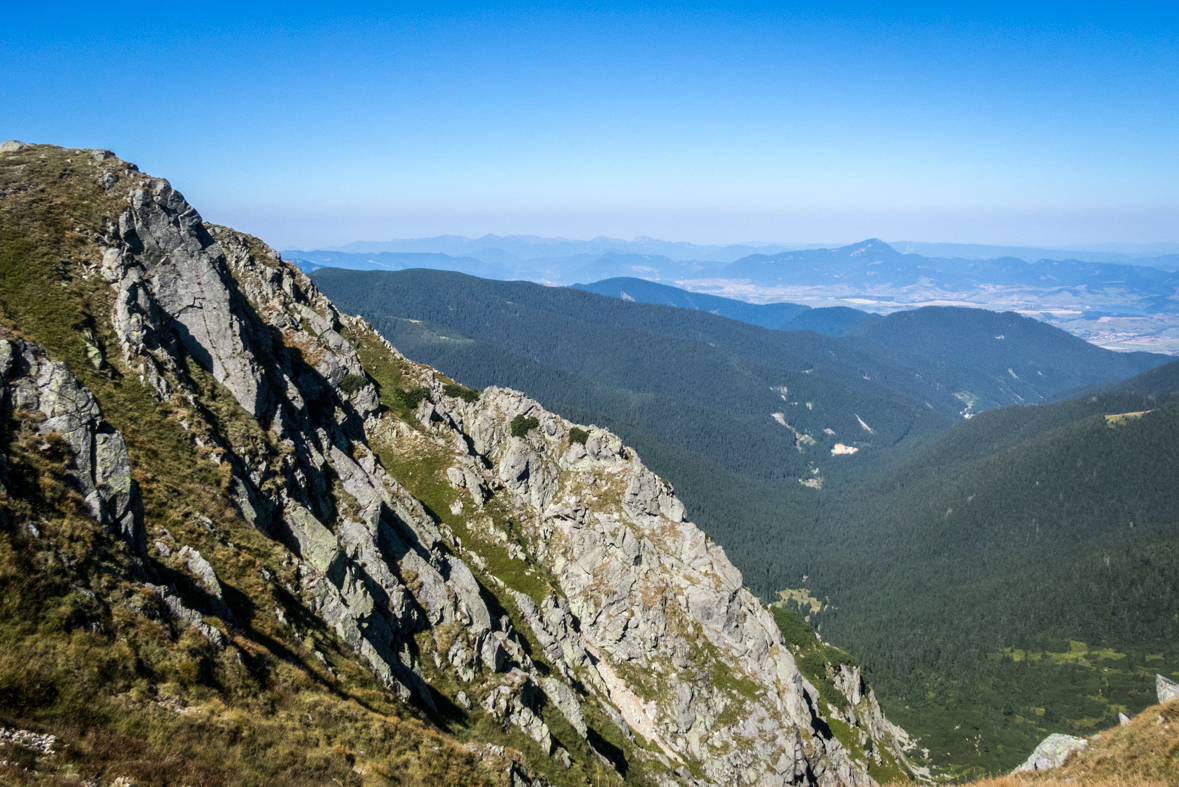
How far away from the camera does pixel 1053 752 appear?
125 ft

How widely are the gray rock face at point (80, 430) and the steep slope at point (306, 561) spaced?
0.13 m

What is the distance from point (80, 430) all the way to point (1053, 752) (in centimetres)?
6025

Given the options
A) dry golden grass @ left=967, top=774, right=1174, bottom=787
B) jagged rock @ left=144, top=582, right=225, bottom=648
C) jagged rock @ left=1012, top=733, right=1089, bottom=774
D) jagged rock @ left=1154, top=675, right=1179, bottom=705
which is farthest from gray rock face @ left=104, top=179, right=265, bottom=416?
jagged rock @ left=1154, top=675, right=1179, bottom=705

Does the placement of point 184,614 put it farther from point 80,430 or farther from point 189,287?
point 189,287

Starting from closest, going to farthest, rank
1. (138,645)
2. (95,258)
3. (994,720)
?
(138,645), (95,258), (994,720)

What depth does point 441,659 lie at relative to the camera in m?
50.3

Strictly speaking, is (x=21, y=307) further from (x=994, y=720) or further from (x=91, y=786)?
(x=994, y=720)

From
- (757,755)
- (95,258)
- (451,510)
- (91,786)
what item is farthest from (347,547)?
(757,755)

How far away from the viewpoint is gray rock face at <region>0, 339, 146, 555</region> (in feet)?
90.0

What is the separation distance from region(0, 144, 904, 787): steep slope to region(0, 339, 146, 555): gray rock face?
0.41ft

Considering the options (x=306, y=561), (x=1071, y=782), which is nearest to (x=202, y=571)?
(x=306, y=561)

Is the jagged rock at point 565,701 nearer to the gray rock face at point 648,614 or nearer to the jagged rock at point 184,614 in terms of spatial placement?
the gray rock face at point 648,614

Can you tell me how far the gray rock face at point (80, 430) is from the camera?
90.0 ft

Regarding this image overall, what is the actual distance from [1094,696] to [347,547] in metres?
239
